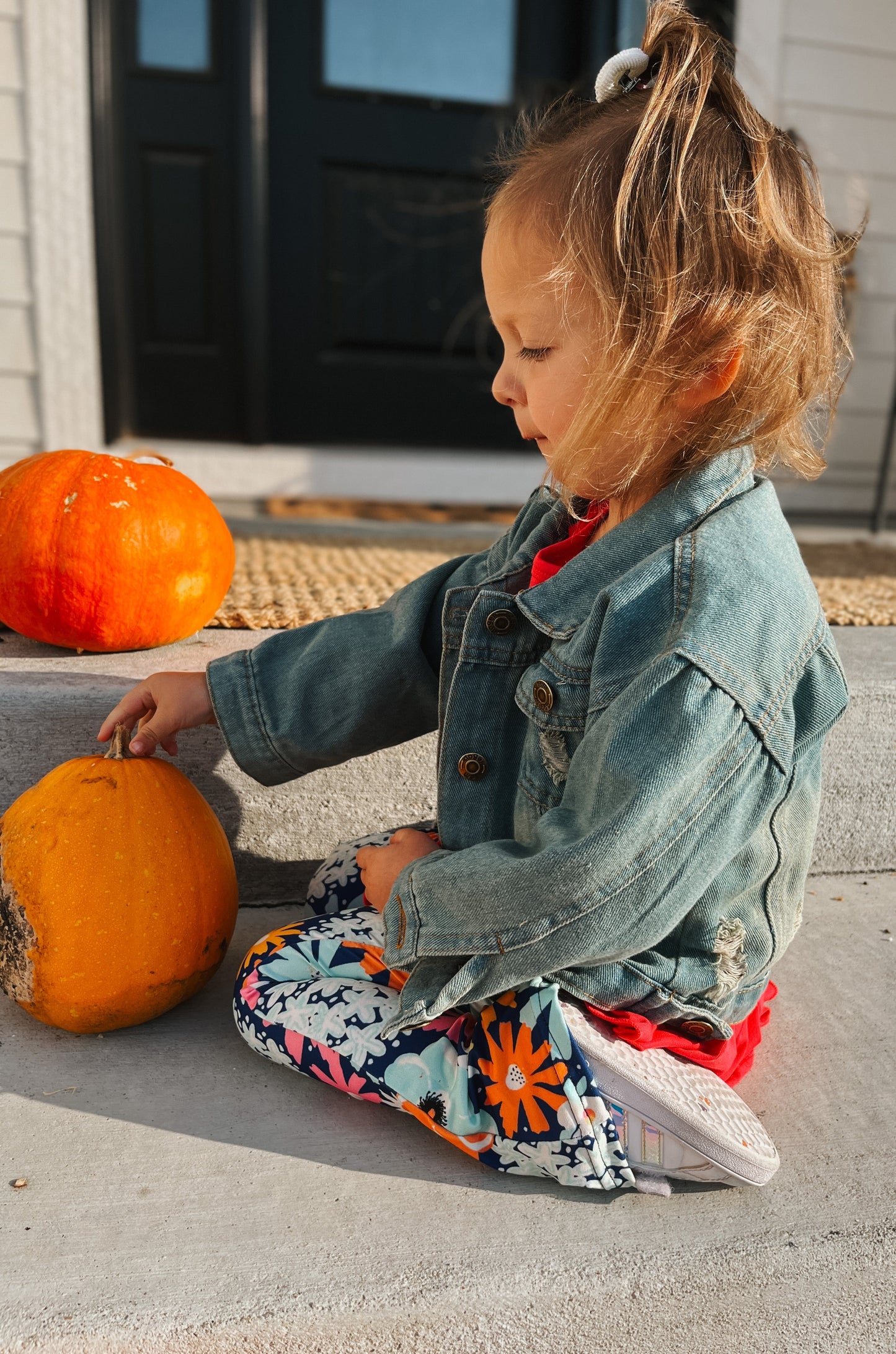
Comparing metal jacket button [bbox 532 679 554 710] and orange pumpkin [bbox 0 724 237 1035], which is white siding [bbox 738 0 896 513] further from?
orange pumpkin [bbox 0 724 237 1035]

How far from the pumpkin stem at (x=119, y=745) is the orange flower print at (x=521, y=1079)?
57 cm

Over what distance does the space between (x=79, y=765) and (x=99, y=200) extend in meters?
2.82

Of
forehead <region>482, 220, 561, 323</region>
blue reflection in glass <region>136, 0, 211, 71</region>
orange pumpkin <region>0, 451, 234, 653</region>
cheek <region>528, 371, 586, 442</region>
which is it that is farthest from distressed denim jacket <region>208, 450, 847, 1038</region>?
blue reflection in glass <region>136, 0, 211, 71</region>

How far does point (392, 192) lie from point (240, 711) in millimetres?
2978

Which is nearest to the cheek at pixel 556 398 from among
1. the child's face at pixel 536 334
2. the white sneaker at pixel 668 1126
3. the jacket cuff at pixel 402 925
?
the child's face at pixel 536 334

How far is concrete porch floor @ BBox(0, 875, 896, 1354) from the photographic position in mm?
896

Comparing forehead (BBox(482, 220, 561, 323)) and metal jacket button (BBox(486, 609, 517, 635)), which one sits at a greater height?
forehead (BBox(482, 220, 561, 323))

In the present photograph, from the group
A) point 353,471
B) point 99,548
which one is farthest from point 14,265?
point 99,548

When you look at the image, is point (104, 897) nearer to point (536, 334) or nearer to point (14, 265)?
point (536, 334)

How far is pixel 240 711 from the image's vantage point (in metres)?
1.35

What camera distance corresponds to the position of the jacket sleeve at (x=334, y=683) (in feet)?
4.41

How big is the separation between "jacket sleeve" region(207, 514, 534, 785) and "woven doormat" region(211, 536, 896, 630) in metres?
0.25

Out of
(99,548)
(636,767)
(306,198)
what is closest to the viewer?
(636,767)

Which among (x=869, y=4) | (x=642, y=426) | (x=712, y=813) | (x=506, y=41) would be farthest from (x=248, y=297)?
(x=712, y=813)
